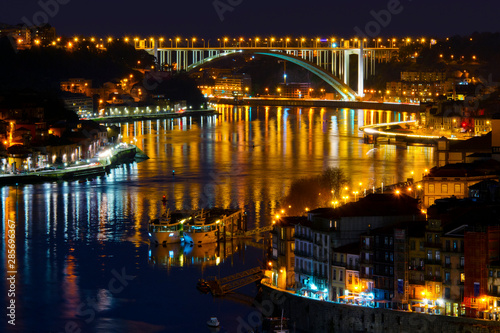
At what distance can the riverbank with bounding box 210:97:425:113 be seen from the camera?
145ft

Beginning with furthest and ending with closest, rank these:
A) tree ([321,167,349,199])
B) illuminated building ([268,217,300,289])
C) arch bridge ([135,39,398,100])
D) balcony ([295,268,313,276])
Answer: arch bridge ([135,39,398,100])
tree ([321,167,349,199])
illuminated building ([268,217,300,289])
balcony ([295,268,313,276])

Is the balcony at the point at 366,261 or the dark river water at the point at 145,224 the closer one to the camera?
the balcony at the point at 366,261

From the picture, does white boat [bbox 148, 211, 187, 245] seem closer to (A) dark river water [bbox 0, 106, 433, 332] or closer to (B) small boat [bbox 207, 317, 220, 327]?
(A) dark river water [bbox 0, 106, 433, 332]

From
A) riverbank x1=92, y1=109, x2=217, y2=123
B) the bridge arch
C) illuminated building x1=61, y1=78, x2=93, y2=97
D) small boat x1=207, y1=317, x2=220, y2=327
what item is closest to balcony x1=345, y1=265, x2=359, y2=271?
small boat x1=207, y1=317, x2=220, y2=327

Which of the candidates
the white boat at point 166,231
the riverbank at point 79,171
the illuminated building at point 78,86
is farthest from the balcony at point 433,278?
the illuminated building at point 78,86

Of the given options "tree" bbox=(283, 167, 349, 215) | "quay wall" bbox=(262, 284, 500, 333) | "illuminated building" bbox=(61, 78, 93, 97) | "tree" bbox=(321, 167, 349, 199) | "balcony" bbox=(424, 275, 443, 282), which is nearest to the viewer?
"quay wall" bbox=(262, 284, 500, 333)

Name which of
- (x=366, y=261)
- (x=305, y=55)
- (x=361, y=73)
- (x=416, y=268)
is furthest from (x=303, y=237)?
(x=305, y=55)

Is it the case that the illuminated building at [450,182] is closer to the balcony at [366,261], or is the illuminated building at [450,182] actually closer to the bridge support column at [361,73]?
the balcony at [366,261]

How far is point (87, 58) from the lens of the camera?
45844 mm

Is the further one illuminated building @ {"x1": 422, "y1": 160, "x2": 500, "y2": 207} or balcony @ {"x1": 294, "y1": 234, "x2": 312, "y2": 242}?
illuminated building @ {"x1": 422, "y1": 160, "x2": 500, "y2": 207}

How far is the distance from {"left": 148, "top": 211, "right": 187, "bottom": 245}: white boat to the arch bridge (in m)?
30.3

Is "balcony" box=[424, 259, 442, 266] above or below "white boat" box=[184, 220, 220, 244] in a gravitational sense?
above

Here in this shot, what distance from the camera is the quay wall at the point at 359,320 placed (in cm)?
875

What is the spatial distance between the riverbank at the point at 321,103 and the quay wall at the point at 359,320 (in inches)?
1223
